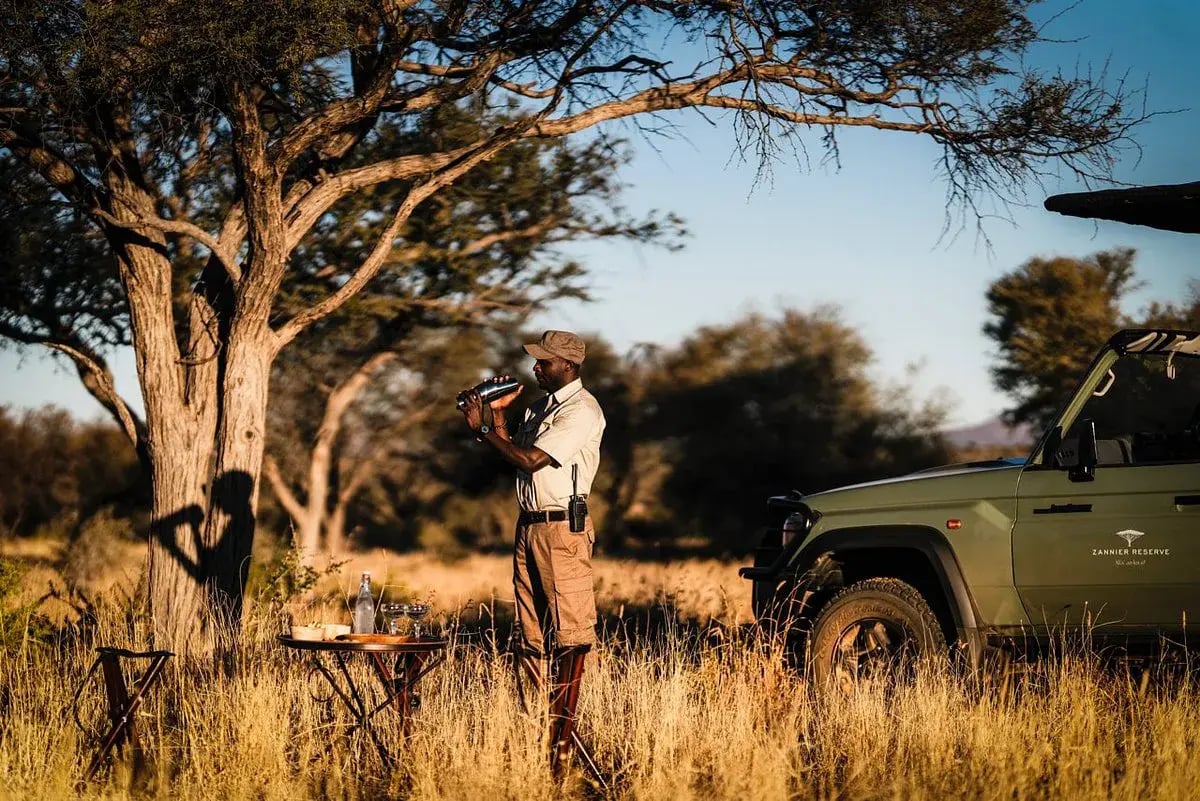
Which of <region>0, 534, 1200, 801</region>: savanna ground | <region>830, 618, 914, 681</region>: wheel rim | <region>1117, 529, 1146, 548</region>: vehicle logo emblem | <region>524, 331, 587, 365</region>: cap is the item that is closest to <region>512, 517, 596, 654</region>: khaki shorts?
<region>0, 534, 1200, 801</region>: savanna ground

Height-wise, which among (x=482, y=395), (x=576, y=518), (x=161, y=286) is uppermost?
(x=161, y=286)

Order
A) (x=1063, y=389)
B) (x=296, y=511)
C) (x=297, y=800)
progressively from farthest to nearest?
(x=1063, y=389) < (x=296, y=511) < (x=297, y=800)

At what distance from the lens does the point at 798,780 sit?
265 inches

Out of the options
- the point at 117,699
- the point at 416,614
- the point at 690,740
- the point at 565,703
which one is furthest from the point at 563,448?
the point at 117,699

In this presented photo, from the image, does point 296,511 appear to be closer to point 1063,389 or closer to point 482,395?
point 1063,389

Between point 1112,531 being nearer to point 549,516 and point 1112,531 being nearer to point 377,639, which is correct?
point 549,516

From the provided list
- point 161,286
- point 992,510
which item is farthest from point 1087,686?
point 161,286

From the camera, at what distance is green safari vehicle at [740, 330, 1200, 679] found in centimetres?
781

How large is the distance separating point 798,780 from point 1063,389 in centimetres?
2871

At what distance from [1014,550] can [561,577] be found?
272 centimetres

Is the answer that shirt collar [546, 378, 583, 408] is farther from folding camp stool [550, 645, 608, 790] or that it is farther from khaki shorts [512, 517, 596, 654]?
folding camp stool [550, 645, 608, 790]

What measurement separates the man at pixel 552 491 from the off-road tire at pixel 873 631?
1.93 m

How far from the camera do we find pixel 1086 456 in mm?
7910

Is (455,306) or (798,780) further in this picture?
(455,306)
